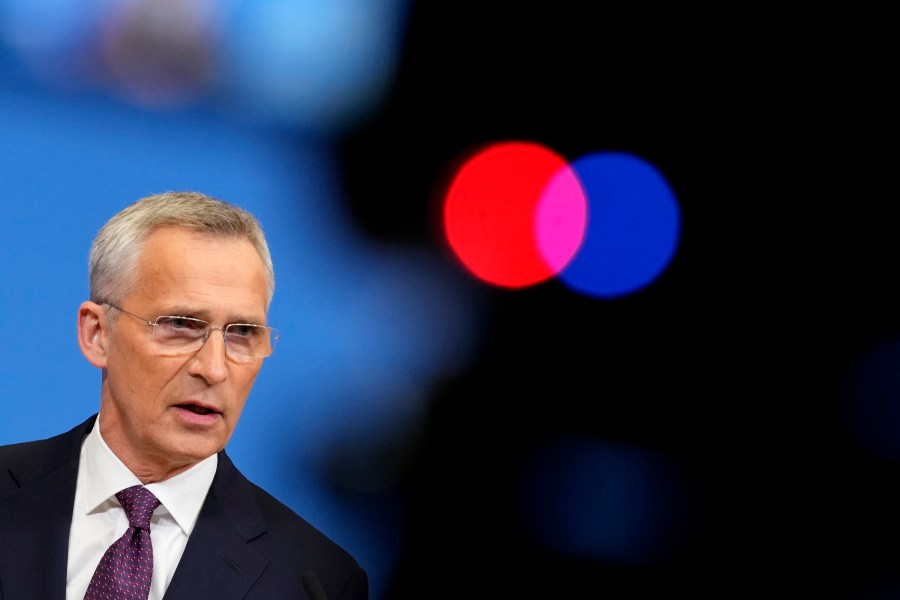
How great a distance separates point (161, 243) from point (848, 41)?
2.03 metres

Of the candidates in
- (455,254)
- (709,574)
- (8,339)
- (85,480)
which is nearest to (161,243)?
(85,480)

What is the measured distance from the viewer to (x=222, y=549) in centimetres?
179

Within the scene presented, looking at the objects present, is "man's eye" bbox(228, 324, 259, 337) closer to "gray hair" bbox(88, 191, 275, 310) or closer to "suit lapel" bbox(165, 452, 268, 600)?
"gray hair" bbox(88, 191, 275, 310)

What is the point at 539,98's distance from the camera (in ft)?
9.35

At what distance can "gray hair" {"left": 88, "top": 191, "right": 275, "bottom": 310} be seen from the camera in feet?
5.88

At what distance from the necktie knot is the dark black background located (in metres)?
1.12

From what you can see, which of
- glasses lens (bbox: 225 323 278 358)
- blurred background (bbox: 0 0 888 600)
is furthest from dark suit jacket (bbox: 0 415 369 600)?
blurred background (bbox: 0 0 888 600)

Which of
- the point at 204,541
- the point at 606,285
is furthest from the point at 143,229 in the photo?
the point at 606,285

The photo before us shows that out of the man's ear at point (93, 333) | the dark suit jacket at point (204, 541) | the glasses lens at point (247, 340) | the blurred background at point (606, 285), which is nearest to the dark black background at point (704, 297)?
the blurred background at point (606, 285)

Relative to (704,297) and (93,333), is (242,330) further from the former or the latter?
(704,297)

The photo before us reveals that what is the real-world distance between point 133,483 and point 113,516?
0.24 ft

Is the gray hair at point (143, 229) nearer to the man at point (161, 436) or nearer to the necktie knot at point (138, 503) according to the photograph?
the man at point (161, 436)

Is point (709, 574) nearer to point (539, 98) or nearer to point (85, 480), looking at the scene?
point (539, 98)

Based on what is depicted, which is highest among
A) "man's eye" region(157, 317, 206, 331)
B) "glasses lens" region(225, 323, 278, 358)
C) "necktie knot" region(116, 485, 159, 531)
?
"man's eye" region(157, 317, 206, 331)
